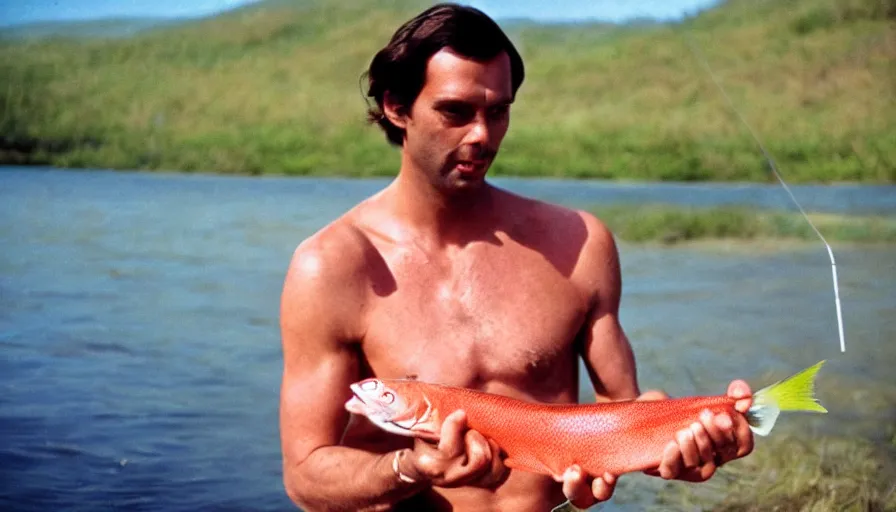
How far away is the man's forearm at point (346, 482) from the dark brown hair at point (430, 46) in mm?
749

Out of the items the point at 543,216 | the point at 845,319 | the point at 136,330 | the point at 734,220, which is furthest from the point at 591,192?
the point at 543,216

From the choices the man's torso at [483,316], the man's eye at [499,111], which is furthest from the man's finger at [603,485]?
the man's eye at [499,111]

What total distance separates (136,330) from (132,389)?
58 cm

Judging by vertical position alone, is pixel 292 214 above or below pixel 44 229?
below

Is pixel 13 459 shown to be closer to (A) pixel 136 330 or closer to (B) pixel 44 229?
(A) pixel 136 330

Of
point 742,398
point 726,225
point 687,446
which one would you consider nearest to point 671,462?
point 687,446

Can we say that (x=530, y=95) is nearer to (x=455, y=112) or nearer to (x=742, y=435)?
(x=455, y=112)

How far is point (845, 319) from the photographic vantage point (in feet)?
27.0

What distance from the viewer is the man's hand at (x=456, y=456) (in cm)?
251

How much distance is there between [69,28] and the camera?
724 centimetres

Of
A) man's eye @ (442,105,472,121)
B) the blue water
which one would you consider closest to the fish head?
man's eye @ (442,105,472,121)

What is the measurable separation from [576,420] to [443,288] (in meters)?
0.64

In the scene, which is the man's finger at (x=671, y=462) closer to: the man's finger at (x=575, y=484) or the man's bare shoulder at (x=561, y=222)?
the man's finger at (x=575, y=484)

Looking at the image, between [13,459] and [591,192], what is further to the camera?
[591,192]
